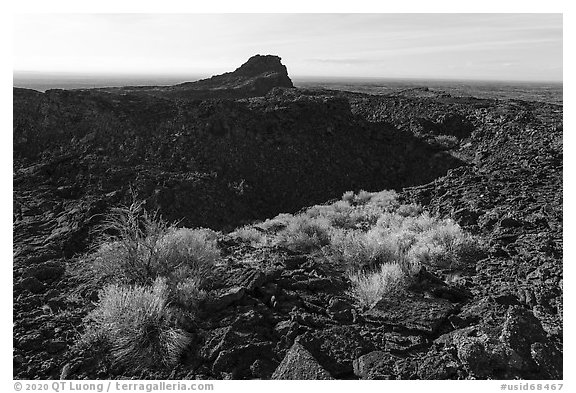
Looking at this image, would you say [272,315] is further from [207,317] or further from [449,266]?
[449,266]

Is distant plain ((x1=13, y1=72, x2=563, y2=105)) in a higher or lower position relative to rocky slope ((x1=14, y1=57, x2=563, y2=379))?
higher

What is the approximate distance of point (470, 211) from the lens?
8375mm

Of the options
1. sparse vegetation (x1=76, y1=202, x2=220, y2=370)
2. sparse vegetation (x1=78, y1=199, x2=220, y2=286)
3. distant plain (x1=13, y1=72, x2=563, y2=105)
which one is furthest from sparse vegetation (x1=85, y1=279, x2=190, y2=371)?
distant plain (x1=13, y1=72, x2=563, y2=105)

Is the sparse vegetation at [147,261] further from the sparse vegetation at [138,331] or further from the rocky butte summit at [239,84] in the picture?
the rocky butte summit at [239,84]

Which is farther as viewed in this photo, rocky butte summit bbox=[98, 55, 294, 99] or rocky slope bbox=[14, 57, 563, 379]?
rocky butte summit bbox=[98, 55, 294, 99]

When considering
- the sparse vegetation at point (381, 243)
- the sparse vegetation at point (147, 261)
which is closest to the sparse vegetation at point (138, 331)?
the sparse vegetation at point (147, 261)

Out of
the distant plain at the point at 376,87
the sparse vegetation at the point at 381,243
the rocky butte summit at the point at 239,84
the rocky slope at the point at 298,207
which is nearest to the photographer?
the rocky slope at the point at 298,207

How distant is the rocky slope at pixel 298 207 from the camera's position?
466cm

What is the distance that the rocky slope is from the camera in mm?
→ 4660

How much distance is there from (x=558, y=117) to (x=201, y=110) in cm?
1159

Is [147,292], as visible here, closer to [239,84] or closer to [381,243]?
[381,243]

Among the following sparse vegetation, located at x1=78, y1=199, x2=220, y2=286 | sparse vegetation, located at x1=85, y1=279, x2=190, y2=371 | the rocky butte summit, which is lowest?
sparse vegetation, located at x1=85, y1=279, x2=190, y2=371

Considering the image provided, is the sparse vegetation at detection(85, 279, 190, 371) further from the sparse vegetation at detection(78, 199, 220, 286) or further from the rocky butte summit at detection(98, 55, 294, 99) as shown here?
the rocky butte summit at detection(98, 55, 294, 99)

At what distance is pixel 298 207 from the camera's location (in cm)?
1200
